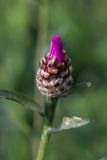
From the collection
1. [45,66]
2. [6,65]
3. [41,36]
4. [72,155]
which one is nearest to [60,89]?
[45,66]

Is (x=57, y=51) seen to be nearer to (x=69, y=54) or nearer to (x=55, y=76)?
(x=55, y=76)

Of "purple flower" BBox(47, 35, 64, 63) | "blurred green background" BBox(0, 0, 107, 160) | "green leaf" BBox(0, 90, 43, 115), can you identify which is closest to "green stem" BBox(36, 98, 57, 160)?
"green leaf" BBox(0, 90, 43, 115)

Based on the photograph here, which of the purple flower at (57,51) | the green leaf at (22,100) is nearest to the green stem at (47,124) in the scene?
the green leaf at (22,100)

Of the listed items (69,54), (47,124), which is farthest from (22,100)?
(69,54)

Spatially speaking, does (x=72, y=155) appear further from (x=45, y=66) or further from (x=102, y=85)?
(x=45, y=66)

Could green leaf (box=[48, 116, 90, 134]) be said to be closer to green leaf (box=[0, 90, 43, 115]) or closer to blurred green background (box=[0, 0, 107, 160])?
green leaf (box=[0, 90, 43, 115])
